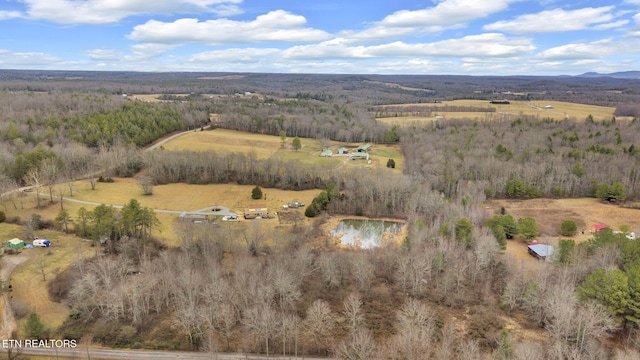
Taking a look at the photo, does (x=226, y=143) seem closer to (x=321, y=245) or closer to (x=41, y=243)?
(x=41, y=243)

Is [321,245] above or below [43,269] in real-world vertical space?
below

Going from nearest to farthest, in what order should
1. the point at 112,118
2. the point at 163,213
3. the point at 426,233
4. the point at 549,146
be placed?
the point at 426,233 → the point at 163,213 → the point at 549,146 → the point at 112,118

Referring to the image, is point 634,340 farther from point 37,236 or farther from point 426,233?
point 37,236

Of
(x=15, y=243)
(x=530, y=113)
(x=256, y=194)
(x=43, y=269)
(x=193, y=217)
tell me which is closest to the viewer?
(x=43, y=269)

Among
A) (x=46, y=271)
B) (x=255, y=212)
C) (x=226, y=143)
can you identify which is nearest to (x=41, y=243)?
(x=46, y=271)

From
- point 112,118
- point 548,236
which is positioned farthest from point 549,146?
point 112,118

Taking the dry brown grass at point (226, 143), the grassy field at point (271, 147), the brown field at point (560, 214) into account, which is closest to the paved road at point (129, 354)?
the brown field at point (560, 214)
